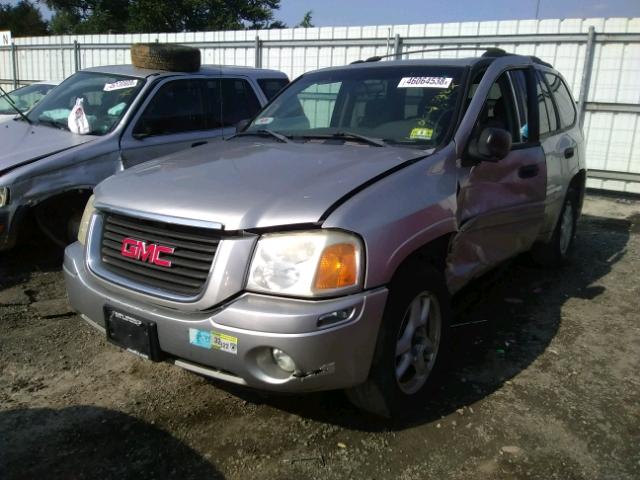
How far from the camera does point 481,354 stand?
3.53 meters

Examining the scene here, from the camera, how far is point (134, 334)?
254 centimetres

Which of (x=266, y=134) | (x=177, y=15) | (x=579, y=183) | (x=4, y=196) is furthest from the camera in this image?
(x=177, y=15)

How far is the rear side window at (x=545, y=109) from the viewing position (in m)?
4.28

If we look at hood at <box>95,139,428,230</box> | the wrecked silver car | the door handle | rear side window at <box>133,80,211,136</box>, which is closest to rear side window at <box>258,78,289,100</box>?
the wrecked silver car

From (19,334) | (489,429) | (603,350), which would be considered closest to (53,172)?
(19,334)

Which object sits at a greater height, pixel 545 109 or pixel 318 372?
pixel 545 109

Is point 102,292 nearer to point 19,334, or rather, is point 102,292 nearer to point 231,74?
point 19,334

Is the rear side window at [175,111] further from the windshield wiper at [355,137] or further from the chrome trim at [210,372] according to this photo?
the chrome trim at [210,372]

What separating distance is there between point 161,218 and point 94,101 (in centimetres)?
346

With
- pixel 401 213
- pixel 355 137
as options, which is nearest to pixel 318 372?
pixel 401 213

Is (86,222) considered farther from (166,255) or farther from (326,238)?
(326,238)

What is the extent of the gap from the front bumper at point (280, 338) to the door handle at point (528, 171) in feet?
6.12

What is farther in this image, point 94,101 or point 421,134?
point 94,101

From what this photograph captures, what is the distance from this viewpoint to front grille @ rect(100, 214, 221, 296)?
2.40 metres
